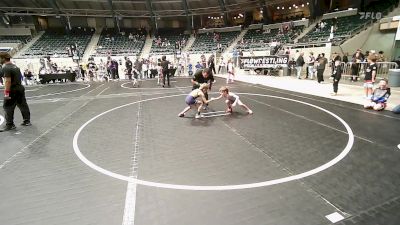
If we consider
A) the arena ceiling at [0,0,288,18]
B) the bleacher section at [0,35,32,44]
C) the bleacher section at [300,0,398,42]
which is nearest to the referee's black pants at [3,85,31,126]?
the bleacher section at [300,0,398,42]

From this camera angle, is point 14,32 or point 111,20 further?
point 111,20

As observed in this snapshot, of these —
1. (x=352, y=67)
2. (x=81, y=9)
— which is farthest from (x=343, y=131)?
(x=81, y=9)

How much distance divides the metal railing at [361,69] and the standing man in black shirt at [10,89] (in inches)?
625

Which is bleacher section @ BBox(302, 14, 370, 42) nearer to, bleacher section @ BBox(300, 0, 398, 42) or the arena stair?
bleacher section @ BBox(300, 0, 398, 42)

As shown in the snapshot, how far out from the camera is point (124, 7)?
36250 millimetres

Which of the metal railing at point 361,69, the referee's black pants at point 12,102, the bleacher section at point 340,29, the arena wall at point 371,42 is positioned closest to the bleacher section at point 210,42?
the bleacher section at point 340,29

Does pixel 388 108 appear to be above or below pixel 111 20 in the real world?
below

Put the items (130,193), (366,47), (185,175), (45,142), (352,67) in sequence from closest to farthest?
(130,193) < (185,175) < (45,142) < (352,67) < (366,47)

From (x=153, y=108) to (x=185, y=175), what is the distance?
221 inches

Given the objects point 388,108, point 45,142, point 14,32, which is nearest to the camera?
point 45,142

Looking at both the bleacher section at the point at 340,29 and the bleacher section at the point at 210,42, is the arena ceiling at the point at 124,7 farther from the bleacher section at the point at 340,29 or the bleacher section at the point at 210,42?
the bleacher section at the point at 340,29

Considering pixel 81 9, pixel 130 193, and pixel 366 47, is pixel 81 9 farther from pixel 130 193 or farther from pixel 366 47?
pixel 130 193

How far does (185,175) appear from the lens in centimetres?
420

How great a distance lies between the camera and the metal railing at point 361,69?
14.1 metres
